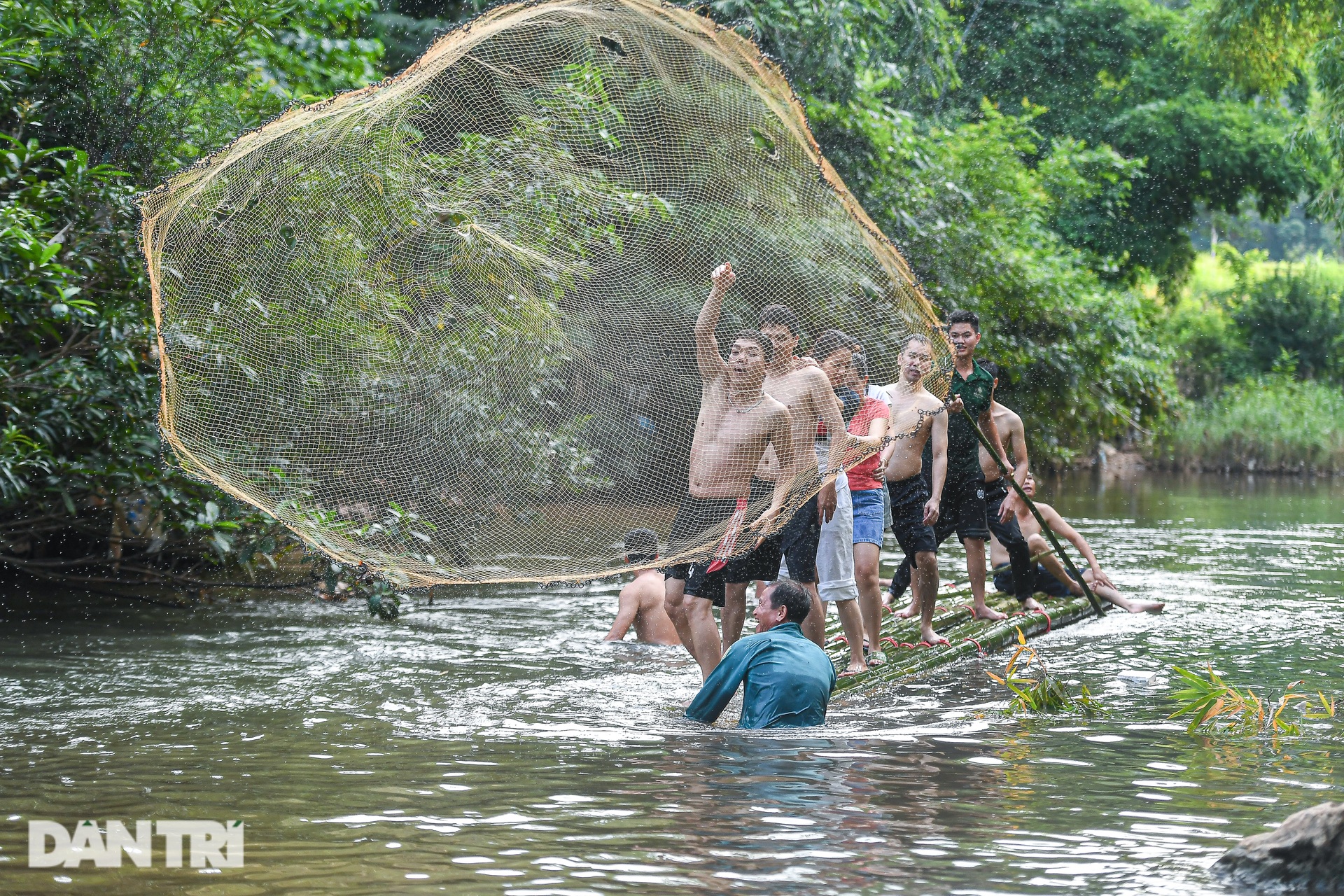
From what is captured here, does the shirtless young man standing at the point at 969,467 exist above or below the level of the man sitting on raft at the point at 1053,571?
above

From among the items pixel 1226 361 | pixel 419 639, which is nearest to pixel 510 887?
pixel 419 639

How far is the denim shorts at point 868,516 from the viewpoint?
7645mm

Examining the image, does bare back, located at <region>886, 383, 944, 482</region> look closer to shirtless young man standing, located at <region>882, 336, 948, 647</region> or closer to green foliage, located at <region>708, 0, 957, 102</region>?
shirtless young man standing, located at <region>882, 336, 948, 647</region>

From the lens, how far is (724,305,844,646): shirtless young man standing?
21.6 ft

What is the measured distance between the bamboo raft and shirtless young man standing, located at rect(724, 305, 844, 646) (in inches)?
17.5

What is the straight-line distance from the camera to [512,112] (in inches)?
340

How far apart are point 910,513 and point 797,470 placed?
1.78 metres

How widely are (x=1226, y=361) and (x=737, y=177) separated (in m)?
28.0

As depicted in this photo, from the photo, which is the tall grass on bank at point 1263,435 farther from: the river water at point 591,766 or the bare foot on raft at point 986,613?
the bare foot on raft at point 986,613

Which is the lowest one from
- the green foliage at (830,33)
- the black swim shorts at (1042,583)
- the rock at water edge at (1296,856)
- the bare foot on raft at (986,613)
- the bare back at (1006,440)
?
the rock at water edge at (1296,856)

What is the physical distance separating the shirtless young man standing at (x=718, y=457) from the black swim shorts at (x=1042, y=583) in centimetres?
344

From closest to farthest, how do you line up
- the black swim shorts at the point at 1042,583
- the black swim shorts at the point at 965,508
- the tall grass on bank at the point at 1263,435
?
the black swim shorts at the point at 965,508 → the black swim shorts at the point at 1042,583 → the tall grass on bank at the point at 1263,435

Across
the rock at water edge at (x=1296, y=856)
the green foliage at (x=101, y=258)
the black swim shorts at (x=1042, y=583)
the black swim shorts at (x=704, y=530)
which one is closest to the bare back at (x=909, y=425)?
the black swim shorts at (x=704, y=530)

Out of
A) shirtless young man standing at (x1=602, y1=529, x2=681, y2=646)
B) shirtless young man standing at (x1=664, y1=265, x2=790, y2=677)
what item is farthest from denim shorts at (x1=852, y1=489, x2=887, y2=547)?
shirtless young man standing at (x1=602, y1=529, x2=681, y2=646)
